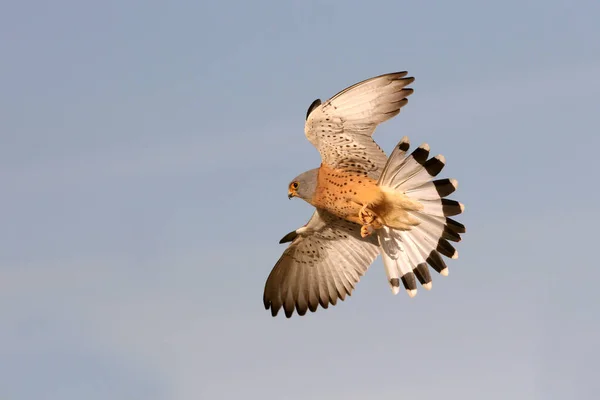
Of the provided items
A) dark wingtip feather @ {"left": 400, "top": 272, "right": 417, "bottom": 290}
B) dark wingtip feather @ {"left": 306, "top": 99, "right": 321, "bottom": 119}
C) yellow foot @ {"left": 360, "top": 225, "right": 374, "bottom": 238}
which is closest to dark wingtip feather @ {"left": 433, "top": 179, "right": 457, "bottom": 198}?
yellow foot @ {"left": 360, "top": 225, "right": 374, "bottom": 238}

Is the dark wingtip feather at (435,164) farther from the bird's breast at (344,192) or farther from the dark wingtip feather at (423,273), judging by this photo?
the dark wingtip feather at (423,273)

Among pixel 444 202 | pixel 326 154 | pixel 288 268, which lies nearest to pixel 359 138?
pixel 326 154

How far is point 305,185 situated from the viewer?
42.5 feet

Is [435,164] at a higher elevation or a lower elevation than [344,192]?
lower

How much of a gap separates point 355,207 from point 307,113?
1.42m

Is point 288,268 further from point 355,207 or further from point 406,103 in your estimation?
point 406,103

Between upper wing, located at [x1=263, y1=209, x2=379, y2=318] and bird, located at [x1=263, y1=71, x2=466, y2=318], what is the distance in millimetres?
465

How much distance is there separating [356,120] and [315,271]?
8.38 feet

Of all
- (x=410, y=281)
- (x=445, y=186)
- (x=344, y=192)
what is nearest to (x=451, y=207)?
(x=445, y=186)

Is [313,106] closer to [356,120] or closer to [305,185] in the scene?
[356,120]

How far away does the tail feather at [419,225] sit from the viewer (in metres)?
12.2

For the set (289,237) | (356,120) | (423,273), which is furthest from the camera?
(289,237)

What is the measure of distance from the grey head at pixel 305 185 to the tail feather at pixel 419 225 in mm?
1022

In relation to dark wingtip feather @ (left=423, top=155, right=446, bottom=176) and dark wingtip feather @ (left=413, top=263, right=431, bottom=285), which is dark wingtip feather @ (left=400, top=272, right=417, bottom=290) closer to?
dark wingtip feather @ (left=413, top=263, right=431, bottom=285)
